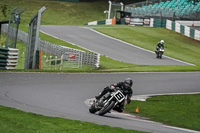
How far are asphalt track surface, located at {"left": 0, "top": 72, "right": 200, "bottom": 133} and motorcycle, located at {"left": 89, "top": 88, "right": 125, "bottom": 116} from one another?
0.86 feet

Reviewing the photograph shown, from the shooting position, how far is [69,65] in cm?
3559

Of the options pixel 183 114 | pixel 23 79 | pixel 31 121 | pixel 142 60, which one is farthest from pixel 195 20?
pixel 31 121

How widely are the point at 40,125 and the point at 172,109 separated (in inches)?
321

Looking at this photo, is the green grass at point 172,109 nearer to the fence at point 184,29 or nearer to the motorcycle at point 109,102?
the motorcycle at point 109,102

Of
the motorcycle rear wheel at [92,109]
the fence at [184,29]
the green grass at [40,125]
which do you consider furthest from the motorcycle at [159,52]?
the green grass at [40,125]

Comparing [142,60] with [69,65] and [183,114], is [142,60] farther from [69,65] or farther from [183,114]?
[183,114]

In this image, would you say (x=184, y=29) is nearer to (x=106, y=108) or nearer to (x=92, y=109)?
(x=92, y=109)

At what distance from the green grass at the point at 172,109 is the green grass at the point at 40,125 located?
13.7ft

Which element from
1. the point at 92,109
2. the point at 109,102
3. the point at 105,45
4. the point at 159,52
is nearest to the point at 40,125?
the point at 109,102

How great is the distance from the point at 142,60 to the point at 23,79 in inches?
749

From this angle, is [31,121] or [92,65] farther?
[92,65]

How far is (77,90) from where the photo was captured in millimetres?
21922

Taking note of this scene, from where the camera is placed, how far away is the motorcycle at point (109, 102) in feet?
52.5

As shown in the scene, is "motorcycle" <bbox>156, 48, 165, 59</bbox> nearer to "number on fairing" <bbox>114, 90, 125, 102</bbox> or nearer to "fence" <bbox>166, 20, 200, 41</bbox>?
"fence" <bbox>166, 20, 200, 41</bbox>
